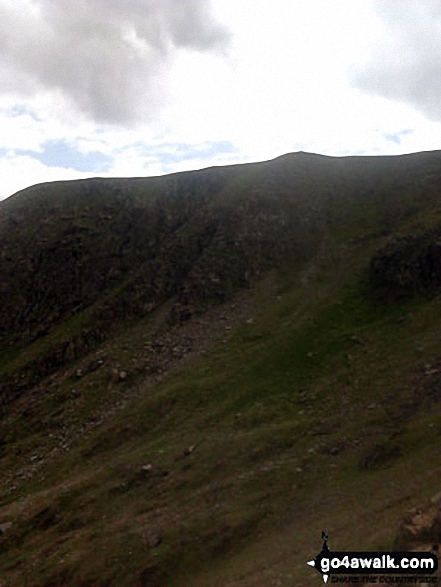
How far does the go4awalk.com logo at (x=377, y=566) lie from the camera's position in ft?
51.9

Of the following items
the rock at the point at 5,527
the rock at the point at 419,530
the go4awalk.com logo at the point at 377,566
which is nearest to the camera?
the go4awalk.com logo at the point at 377,566

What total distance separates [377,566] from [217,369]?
1221 inches

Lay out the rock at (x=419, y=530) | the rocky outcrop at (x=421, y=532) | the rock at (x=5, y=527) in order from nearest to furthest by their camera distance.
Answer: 1. the rocky outcrop at (x=421, y=532)
2. the rock at (x=419, y=530)
3. the rock at (x=5, y=527)

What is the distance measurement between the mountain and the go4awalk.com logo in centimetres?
86

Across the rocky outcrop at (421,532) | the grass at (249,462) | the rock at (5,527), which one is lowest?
the rock at (5,527)

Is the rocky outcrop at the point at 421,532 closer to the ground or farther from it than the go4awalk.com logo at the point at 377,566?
farther from it

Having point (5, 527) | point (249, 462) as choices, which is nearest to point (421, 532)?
point (249, 462)

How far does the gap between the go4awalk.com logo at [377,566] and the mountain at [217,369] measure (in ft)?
2.82

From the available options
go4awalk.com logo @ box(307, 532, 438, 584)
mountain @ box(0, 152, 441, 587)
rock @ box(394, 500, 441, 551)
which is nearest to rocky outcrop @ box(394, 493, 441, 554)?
rock @ box(394, 500, 441, 551)

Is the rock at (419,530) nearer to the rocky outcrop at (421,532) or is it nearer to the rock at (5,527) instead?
the rocky outcrop at (421,532)

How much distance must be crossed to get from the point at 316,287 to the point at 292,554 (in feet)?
121

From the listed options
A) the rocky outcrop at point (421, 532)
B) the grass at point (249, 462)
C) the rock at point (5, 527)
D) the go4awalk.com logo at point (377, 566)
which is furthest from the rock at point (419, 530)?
the rock at point (5, 527)

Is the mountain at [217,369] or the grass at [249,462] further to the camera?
the mountain at [217,369]

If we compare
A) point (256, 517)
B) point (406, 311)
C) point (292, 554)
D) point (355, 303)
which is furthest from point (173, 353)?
point (292, 554)
